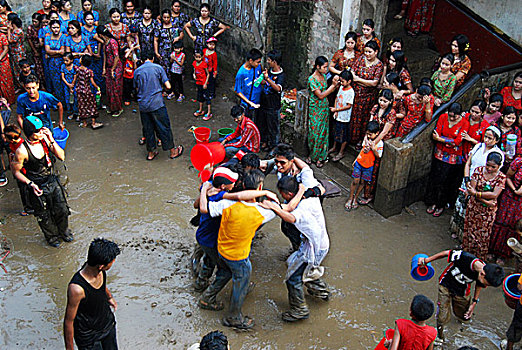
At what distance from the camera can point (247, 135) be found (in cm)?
660

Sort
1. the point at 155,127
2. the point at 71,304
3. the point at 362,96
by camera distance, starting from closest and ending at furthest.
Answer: the point at 71,304 < the point at 362,96 < the point at 155,127

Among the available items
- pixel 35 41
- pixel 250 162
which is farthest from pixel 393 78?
pixel 35 41

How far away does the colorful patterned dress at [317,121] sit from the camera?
7348 mm

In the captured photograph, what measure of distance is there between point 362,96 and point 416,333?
4.34 metres

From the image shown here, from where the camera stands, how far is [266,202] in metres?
4.55

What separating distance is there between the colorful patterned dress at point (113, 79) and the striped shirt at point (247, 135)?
3371 mm

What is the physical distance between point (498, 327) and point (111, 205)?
4.93m

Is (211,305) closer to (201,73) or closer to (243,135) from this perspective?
(243,135)

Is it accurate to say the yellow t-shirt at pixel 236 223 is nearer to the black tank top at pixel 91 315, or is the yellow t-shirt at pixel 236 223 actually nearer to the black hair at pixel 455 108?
the black tank top at pixel 91 315

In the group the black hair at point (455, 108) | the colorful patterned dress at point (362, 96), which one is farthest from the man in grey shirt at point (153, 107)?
the black hair at point (455, 108)

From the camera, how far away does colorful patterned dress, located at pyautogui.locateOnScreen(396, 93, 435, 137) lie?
6.43 m

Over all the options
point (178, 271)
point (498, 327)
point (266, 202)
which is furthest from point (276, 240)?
point (498, 327)

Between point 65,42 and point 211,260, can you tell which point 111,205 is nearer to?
point 211,260

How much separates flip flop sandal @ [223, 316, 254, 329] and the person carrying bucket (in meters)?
1.78
